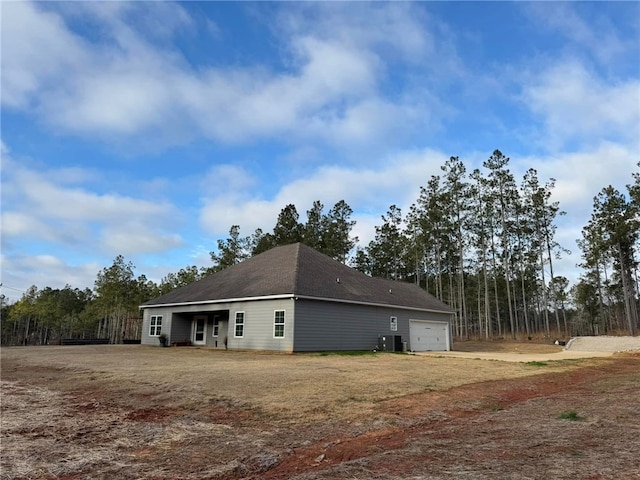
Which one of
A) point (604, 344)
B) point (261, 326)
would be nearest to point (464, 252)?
point (604, 344)

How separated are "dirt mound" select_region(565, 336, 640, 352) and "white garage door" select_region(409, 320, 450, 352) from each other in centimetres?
905

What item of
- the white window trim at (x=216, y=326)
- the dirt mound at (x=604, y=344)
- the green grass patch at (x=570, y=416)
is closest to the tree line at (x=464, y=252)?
the dirt mound at (x=604, y=344)

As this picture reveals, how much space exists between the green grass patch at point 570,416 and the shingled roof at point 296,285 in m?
13.7

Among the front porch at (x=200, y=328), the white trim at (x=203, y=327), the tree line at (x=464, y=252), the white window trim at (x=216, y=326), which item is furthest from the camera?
the tree line at (x=464, y=252)

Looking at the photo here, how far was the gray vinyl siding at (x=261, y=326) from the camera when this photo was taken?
19797mm

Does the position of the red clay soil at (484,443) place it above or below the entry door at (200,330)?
below

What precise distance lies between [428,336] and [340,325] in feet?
28.0

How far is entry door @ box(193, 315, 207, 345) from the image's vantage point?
25516 millimetres

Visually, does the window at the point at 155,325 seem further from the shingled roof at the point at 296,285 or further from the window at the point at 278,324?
the window at the point at 278,324

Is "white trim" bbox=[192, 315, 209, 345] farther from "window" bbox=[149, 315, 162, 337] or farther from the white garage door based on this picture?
the white garage door

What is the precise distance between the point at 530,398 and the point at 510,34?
10.9 m

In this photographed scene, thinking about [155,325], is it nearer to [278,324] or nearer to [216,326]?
[216,326]

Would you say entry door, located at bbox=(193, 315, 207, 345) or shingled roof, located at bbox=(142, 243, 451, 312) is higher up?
shingled roof, located at bbox=(142, 243, 451, 312)

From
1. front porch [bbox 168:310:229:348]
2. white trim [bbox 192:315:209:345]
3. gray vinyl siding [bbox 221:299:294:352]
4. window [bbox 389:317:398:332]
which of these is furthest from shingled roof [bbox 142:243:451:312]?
white trim [bbox 192:315:209:345]
